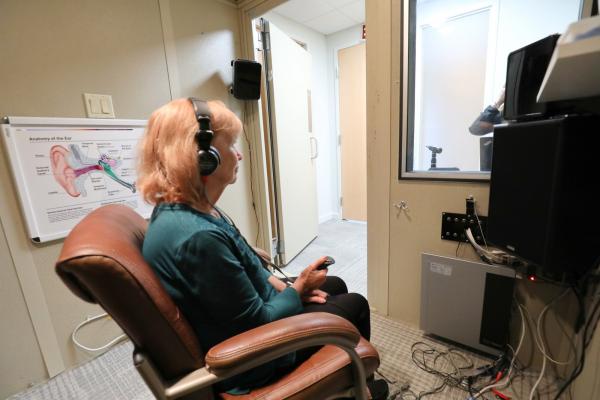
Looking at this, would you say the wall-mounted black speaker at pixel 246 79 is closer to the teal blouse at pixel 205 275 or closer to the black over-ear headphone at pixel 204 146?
the black over-ear headphone at pixel 204 146

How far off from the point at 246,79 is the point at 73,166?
117 cm

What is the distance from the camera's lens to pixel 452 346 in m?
1.36

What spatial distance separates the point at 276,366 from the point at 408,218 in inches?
40.1

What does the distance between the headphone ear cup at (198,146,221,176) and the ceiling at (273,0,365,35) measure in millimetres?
2469

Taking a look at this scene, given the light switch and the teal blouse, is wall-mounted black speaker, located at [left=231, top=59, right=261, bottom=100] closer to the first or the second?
the light switch

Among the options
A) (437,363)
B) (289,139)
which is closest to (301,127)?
(289,139)

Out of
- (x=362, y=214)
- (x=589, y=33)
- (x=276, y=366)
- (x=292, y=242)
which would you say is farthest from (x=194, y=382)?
(x=362, y=214)

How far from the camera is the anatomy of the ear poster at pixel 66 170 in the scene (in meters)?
1.17

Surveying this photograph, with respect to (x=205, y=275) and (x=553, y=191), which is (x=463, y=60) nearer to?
(x=553, y=191)

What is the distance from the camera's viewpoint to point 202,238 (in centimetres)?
61

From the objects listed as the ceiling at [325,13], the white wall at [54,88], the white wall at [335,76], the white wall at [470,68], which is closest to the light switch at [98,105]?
the white wall at [54,88]

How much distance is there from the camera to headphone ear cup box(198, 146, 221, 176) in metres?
0.69

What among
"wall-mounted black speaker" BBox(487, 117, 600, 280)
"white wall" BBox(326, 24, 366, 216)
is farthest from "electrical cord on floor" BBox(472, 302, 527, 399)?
"white wall" BBox(326, 24, 366, 216)

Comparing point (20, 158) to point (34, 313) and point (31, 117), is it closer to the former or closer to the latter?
point (31, 117)
